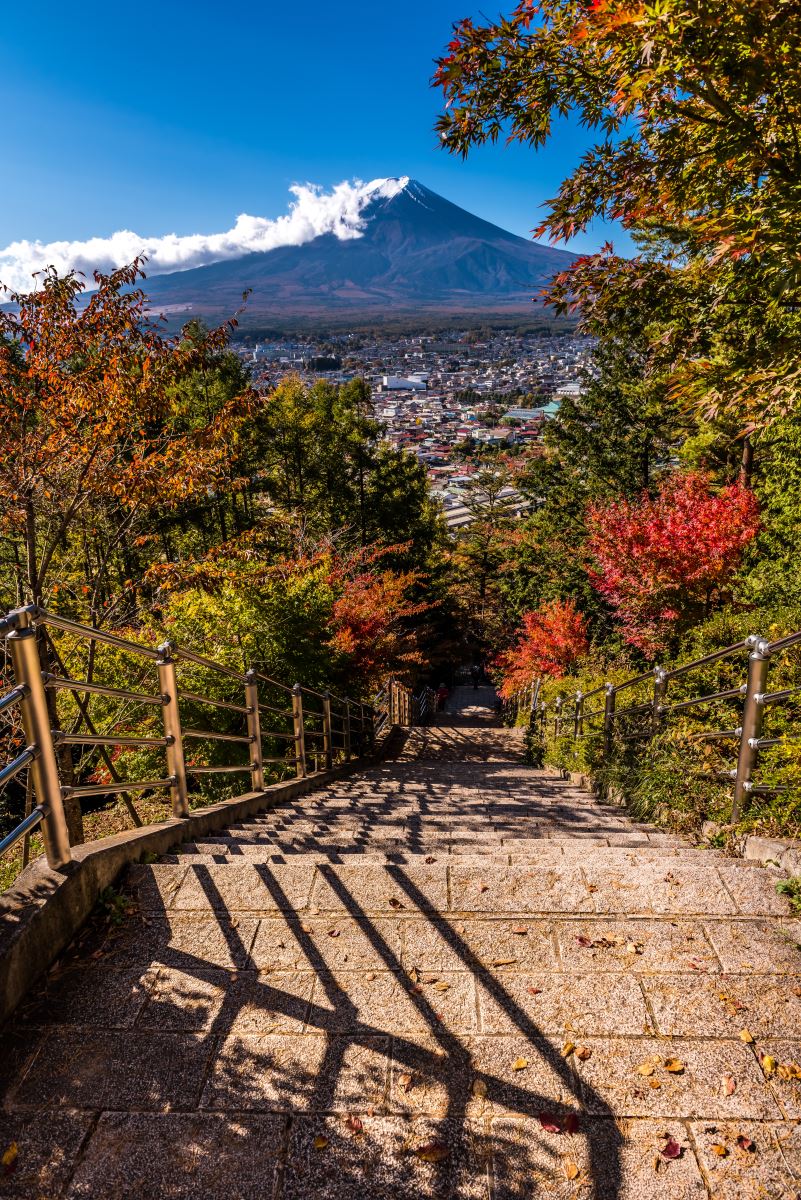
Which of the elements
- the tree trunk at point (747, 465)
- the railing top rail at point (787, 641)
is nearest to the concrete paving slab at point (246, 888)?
the railing top rail at point (787, 641)

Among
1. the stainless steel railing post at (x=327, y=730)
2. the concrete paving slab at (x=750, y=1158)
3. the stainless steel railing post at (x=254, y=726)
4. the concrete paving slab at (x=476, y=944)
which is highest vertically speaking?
the concrete paving slab at (x=750, y=1158)

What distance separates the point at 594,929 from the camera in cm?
283

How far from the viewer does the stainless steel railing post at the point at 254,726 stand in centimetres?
533

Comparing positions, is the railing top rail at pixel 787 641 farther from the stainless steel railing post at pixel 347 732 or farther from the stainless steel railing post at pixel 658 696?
the stainless steel railing post at pixel 347 732

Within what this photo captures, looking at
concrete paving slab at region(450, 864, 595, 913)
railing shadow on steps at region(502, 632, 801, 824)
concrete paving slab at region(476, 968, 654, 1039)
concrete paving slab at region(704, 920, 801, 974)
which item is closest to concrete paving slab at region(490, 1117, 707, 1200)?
concrete paving slab at region(476, 968, 654, 1039)

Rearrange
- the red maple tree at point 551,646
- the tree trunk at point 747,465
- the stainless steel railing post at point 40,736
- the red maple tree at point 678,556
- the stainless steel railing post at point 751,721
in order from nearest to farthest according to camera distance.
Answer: the stainless steel railing post at point 40,736
the stainless steel railing post at point 751,721
the red maple tree at point 678,556
the tree trunk at point 747,465
the red maple tree at point 551,646

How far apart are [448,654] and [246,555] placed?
2271cm

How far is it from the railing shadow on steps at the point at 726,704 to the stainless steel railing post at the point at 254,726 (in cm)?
336

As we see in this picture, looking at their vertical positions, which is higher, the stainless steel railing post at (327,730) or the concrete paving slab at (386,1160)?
the concrete paving slab at (386,1160)

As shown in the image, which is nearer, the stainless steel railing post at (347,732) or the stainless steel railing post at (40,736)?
the stainless steel railing post at (40,736)

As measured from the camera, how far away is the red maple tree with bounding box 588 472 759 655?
11.8m

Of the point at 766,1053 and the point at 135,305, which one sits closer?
the point at 766,1053

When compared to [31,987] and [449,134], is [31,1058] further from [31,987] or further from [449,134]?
[449,134]

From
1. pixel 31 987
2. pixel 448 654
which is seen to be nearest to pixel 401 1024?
pixel 31 987
